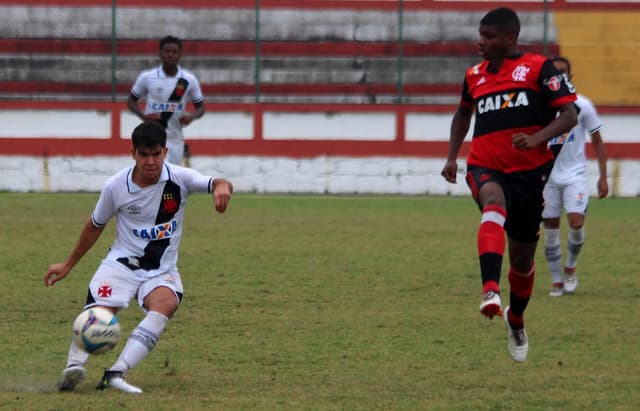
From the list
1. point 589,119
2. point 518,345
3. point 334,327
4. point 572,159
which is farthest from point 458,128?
point 572,159

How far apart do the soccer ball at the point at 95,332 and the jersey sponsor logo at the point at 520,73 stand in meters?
2.54

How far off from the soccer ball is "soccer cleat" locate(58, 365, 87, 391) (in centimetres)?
11

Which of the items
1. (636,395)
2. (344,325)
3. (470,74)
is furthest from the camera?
(344,325)

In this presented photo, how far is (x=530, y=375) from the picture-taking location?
6852 mm

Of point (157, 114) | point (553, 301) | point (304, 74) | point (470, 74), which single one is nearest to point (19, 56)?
point (304, 74)

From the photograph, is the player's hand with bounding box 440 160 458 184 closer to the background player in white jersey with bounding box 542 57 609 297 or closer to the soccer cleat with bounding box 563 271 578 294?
the background player in white jersey with bounding box 542 57 609 297

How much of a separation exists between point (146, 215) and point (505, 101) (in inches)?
80.7

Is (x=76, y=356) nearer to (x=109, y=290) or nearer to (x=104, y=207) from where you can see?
(x=109, y=290)

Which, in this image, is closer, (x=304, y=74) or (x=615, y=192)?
(x=615, y=192)

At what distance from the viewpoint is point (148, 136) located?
248 inches

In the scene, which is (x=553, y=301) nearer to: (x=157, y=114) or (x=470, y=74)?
(x=470, y=74)

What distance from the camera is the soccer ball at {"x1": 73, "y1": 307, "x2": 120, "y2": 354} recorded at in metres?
6.13

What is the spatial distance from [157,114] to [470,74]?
8075 millimetres

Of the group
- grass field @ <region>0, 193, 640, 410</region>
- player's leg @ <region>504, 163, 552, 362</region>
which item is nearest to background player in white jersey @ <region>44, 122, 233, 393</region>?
grass field @ <region>0, 193, 640, 410</region>
